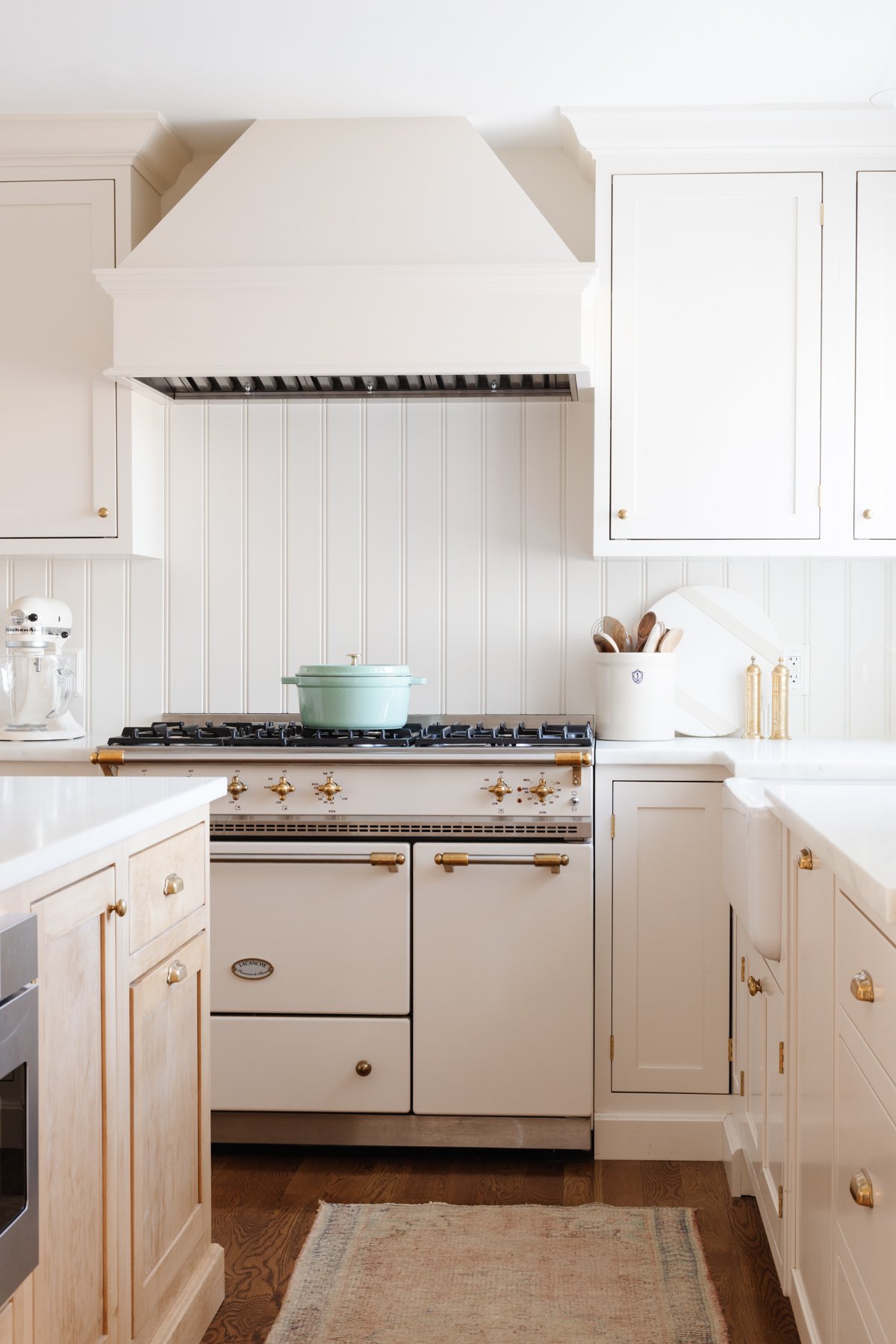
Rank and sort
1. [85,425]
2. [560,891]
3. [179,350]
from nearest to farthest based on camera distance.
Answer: [560,891] < [179,350] < [85,425]

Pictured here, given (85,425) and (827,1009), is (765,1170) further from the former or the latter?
(85,425)

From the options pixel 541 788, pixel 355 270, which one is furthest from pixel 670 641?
pixel 355 270

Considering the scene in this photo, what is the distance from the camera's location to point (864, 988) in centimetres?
125

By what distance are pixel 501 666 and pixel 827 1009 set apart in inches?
69.8

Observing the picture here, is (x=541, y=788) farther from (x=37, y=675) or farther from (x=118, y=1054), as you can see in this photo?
(x=37, y=675)

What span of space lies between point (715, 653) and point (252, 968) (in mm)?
1467

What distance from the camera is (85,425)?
9.55 ft

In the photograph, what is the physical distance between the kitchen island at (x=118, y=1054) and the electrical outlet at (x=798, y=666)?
180 cm

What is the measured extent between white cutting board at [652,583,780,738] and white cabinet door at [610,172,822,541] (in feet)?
1.16

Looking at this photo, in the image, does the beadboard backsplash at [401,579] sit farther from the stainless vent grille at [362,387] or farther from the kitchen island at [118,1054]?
the kitchen island at [118,1054]

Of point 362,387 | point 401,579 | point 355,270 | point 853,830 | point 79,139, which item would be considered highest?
point 79,139

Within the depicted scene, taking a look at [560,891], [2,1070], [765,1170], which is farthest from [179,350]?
[765,1170]

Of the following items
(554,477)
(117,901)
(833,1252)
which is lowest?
(833,1252)

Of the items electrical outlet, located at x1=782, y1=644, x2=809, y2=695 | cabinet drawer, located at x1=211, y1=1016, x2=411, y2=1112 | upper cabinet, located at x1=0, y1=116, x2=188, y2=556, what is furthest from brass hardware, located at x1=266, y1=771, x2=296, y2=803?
electrical outlet, located at x1=782, y1=644, x2=809, y2=695
